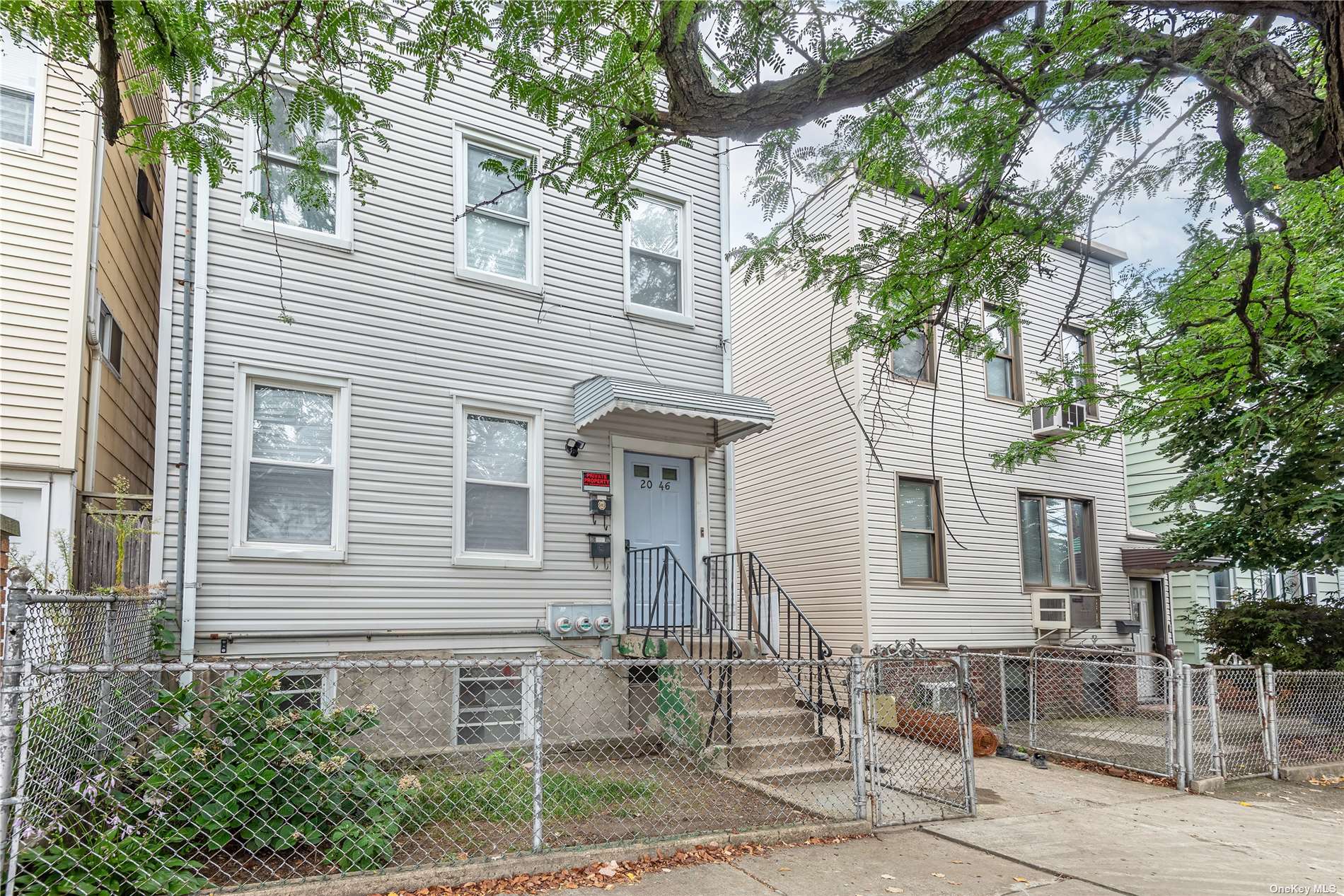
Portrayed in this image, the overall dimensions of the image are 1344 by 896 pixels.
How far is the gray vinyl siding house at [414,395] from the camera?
23.7ft

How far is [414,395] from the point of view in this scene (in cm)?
813

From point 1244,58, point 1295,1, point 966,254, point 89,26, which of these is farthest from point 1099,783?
point 89,26

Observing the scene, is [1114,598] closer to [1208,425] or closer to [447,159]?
[1208,425]

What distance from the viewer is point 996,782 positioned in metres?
7.77

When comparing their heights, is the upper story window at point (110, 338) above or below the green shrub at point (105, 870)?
above

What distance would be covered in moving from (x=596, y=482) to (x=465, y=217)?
3.08 m

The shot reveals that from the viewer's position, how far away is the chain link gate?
19.9 feet

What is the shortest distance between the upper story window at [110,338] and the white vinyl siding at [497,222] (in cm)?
314

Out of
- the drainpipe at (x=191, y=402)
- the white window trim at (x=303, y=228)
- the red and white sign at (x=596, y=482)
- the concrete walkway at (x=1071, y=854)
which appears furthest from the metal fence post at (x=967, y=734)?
the white window trim at (x=303, y=228)

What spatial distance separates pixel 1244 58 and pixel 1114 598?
11721 mm

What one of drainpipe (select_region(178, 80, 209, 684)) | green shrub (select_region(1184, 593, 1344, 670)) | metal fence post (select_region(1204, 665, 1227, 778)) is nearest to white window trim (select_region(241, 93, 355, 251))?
drainpipe (select_region(178, 80, 209, 684))

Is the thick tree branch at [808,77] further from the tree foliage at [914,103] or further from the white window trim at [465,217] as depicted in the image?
the white window trim at [465,217]

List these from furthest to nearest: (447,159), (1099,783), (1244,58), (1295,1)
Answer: (447,159) → (1099,783) → (1244,58) → (1295,1)

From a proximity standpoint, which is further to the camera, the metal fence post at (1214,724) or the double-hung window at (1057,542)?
the double-hung window at (1057,542)
